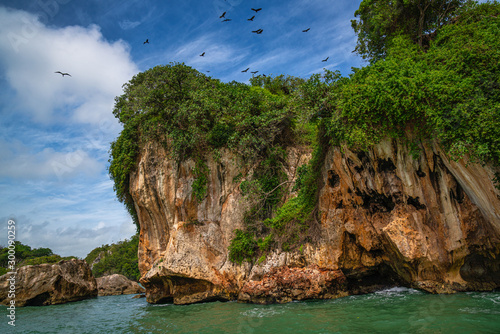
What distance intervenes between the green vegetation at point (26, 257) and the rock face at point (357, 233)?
2579 centimetres

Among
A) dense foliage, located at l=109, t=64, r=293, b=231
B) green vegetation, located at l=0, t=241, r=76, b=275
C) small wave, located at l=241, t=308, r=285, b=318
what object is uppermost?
dense foliage, located at l=109, t=64, r=293, b=231

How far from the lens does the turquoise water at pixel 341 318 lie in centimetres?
624

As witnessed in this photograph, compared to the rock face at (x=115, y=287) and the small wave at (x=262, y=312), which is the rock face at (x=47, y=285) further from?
the small wave at (x=262, y=312)

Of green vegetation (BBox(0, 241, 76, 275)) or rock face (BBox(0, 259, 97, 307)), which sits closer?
rock face (BBox(0, 259, 97, 307))

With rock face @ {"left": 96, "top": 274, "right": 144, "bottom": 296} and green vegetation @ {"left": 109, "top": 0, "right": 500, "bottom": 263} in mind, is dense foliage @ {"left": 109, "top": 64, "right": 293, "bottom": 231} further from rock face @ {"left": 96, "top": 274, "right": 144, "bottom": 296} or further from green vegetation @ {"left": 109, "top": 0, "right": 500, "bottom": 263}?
rock face @ {"left": 96, "top": 274, "right": 144, "bottom": 296}

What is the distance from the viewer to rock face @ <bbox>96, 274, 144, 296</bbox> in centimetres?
2762

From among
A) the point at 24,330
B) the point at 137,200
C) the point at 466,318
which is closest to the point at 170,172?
the point at 137,200

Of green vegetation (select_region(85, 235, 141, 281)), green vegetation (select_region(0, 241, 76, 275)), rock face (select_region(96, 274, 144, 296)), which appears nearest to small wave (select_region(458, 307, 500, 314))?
rock face (select_region(96, 274, 144, 296))

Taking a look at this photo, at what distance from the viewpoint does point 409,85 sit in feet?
28.0

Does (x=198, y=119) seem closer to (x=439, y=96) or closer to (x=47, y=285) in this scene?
(x=439, y=96)

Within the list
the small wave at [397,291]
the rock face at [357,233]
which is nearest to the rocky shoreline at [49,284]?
the rock face at [357,233]

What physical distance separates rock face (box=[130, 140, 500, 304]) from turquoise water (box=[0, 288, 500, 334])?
0.88m

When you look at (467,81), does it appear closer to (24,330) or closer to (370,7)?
(370,7)

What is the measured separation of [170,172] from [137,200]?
10.4ft
